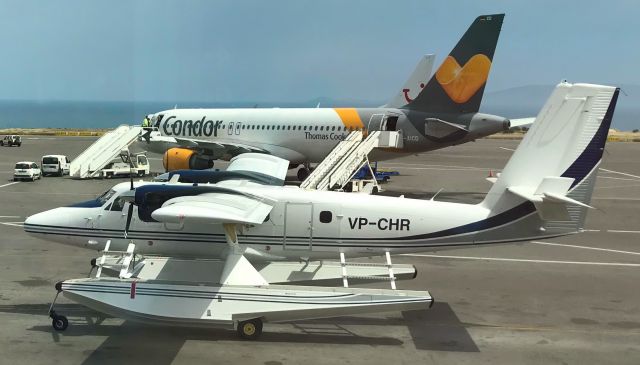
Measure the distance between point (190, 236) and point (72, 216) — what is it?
3.11m

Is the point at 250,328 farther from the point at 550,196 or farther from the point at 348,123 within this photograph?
the point at 348,123

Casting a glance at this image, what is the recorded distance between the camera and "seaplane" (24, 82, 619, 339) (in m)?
13.8

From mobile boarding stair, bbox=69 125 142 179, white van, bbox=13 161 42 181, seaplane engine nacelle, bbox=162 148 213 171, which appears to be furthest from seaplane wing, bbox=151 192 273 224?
white van, bbox=13 161 42 181

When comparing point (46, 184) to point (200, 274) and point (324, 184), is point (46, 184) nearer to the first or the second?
point (324, 184)

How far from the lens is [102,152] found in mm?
39812

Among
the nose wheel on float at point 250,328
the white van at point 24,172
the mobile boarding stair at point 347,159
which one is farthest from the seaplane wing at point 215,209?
the white van at point 24,172

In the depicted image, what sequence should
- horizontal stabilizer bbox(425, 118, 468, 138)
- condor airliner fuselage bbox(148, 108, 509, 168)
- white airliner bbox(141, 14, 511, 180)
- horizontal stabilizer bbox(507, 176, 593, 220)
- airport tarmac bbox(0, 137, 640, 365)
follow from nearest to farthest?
airport tarmac bbox(0, 137, 640, 365), horizontal stabilizer bbox(507, 176, 593, 220), white airliner bbox(141, 14, 511, 180), horizontal stabilizer bbox(425, 118, 468, 138), condor airliner fuselage bbox(148, 108, 509, 168)

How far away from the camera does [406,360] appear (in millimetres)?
11570

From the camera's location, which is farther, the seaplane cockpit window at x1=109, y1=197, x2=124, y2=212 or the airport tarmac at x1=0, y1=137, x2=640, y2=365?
the seaplane cockpit window at x1=109, y1=197, x2=124, y2=212

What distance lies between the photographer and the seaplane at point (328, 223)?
13.8 metres

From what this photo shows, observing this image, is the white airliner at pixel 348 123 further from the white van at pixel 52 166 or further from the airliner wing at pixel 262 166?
the airliner wing at pixel 262 166

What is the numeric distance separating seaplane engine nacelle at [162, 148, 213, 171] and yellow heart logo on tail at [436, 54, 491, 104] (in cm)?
1491

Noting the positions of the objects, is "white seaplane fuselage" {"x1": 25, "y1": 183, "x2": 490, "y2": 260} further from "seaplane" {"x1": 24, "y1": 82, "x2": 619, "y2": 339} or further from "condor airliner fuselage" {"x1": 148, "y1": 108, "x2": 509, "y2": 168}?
"condor airliner fuselage" {"x1": 148, "y1": 108, "x2": 509, "y2": 168}

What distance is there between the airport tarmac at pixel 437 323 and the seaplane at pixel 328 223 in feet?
3.43
